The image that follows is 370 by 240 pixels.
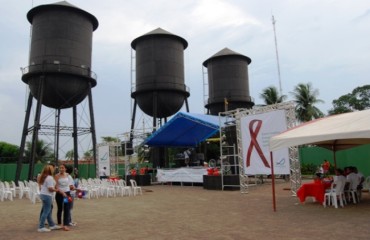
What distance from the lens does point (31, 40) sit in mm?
24531

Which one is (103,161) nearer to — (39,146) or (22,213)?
(22,213)

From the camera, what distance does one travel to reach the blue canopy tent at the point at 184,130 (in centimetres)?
2105

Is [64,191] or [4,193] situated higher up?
[64,191]

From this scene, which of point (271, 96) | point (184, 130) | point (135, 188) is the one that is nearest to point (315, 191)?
point (135, 188)

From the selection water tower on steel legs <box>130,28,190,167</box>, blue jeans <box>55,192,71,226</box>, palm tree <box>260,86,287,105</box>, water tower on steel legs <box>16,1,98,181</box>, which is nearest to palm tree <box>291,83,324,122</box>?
palm tree <box>260,86,287,105</box>

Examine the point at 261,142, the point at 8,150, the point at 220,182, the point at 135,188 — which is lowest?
the point at 135,188

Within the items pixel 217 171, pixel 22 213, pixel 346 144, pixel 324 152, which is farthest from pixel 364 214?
pixel 324 152

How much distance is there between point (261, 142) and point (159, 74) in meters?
15.2

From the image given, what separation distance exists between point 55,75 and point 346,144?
18.3 meters

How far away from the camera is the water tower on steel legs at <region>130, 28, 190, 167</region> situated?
28703 mm

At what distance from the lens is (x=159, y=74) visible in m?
28.7

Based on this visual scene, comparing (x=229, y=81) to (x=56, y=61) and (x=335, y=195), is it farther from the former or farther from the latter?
(x=335, y=195)

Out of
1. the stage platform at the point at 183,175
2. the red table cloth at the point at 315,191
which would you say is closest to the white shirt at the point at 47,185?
the red table cloth at the point at 315,191

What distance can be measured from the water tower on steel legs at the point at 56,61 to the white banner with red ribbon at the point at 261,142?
13.1m
